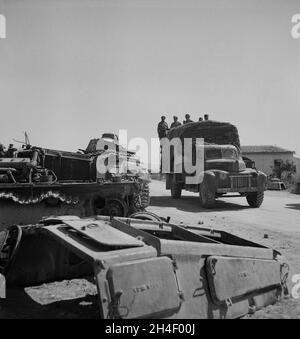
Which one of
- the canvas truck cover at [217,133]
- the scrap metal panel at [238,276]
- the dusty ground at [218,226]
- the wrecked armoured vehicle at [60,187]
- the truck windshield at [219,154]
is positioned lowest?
the dusty ground at [218,226]

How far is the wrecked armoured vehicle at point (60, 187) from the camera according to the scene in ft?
22.7

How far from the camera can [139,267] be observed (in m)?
2.98

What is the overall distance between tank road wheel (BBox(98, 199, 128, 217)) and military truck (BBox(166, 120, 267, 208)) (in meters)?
4.21

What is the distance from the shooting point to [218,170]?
39.4 ft

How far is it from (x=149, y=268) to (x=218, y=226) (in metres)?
5.97

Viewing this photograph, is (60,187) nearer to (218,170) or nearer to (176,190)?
(218,170)

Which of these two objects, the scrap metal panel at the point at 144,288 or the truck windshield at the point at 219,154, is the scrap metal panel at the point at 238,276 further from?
the truck windshield at the point at 219,154

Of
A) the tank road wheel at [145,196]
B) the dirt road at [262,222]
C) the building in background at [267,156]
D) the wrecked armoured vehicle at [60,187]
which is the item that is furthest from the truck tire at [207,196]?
the building in background at [267,156]

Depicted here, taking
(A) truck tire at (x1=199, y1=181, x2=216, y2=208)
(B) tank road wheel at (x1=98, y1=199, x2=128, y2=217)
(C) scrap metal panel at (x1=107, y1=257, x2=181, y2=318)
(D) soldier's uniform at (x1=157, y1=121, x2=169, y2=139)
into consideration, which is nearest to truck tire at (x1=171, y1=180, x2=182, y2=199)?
(D) soldier's uniform at (x1=157, y1=121, x2=169, y2=139)

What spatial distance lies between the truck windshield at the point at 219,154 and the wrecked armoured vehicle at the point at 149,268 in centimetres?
896

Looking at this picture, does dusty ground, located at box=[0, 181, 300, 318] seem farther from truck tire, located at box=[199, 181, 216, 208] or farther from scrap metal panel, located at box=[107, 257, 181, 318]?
scrap metal panel, located at box=[107, 257, 181, 318]

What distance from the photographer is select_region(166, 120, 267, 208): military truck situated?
11820 mm

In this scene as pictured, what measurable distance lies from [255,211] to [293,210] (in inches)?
51.1
